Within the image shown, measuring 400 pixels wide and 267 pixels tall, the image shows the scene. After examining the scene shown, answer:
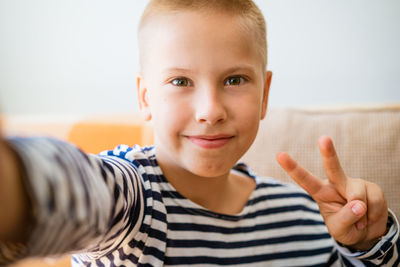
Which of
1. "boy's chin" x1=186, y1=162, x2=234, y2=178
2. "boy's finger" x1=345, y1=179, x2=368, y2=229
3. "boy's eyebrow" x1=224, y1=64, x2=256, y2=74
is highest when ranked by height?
"boy's eyebrow" x1=224, y1=64, x2=256, y2=74

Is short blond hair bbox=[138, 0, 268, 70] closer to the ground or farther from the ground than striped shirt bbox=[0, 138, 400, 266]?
farther from the ground

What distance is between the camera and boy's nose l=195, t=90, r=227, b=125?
630 mm

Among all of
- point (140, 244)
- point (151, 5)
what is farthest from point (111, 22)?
point (140, 244)

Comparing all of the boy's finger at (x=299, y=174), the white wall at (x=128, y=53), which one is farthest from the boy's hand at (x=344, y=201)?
the white wall at (x=128, y=53)

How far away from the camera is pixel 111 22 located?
1.80 m

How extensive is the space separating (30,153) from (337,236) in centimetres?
63

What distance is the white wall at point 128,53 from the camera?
1.50m

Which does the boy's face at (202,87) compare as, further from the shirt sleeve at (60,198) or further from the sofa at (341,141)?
the sofa at (341,141)

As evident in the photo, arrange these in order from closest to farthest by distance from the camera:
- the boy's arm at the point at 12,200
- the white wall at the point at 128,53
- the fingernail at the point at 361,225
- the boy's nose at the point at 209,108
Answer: the boy's arm at the point at 12,200, the boy's nose at the point at 209,108, the fingernail at the point at 361,225, the white wall at the point at 128,53

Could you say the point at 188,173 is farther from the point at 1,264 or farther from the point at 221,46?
the point at 1,264

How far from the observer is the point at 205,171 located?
2.23 feet

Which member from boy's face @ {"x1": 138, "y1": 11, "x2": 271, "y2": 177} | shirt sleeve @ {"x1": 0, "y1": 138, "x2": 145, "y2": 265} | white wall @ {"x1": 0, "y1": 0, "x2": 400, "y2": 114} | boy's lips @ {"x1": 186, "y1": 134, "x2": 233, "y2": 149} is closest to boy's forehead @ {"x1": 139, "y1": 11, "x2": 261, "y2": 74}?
boy's face @ {"x1": 138, "y1": 11, "x2": 271, "y2": 177}

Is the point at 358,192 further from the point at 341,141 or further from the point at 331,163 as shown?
A: the point at 341,141

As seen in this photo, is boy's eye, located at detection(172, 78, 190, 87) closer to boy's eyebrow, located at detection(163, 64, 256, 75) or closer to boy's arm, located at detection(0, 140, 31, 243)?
boy's eyebrow, located at detection(163, 64, 256, 75)
